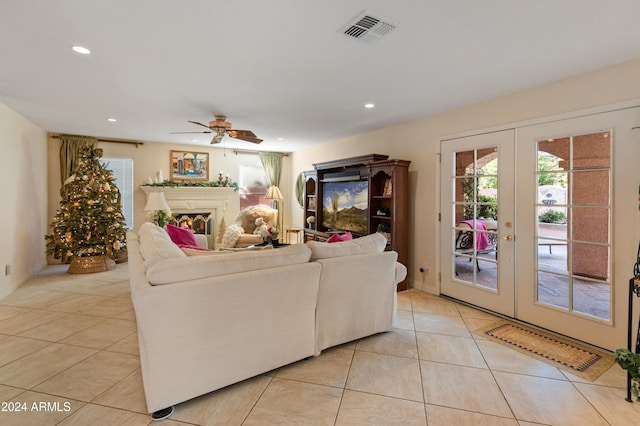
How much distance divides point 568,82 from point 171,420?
4.12 metres

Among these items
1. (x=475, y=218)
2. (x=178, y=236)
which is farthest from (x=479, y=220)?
(x=178, y=236)

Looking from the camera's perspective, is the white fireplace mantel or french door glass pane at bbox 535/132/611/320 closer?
french door glass pane at bbox 535/132/611/320

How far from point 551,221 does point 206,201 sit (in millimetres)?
6075

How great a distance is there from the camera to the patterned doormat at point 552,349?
7.81 ft

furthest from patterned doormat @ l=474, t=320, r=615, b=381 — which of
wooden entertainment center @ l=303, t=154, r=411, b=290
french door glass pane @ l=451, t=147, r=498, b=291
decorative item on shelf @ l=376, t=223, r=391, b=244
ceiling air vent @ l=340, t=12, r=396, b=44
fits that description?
ceiling air vent @ l=340, t=12, r=396, b=44

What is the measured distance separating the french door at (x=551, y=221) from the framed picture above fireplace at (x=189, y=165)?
5.14m

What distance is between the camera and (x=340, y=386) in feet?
6.95

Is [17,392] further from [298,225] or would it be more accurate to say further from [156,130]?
[298,225]

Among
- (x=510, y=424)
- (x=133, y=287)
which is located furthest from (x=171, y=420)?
(x=510, y=424)

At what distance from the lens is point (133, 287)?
1.84 meters

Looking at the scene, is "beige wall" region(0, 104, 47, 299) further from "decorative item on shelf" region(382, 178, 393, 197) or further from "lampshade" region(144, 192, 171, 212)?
"decorative item on shelf" region(382, 178, 393, 197)

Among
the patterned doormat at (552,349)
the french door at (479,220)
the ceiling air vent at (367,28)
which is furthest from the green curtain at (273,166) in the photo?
the ceiling air vent at (367,28)

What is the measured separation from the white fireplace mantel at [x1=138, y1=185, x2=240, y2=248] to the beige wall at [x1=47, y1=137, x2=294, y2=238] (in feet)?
1.06

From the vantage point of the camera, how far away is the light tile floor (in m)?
1.82
